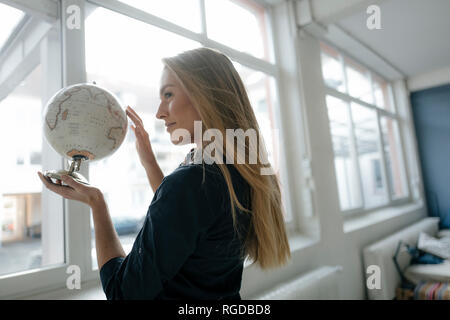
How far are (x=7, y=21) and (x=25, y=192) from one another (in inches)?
31.2

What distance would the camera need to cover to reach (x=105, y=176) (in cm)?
162

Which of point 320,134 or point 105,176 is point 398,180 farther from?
point 105,176

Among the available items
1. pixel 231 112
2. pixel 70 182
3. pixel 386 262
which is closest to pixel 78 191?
pixel 70 182

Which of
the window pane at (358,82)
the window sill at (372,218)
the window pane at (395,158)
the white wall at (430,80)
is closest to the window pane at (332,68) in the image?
the window pane at (358,82)

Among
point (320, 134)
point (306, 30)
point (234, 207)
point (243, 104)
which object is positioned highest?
point (306, 30)

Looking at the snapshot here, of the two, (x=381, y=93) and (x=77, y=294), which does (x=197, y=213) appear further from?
(x=381, y=93)

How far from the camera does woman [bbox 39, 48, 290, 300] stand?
27.1 inches

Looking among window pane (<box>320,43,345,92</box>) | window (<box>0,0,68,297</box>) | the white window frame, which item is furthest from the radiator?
window pane (<box>320,43,345,92</box>)

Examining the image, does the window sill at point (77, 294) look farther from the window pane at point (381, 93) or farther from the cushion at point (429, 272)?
A: the window pane at point (381, 93)

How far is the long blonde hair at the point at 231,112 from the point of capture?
0.83 meters

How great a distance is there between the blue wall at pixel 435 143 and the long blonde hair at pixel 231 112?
17.3ft

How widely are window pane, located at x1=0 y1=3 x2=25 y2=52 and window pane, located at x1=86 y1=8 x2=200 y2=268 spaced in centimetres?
31
